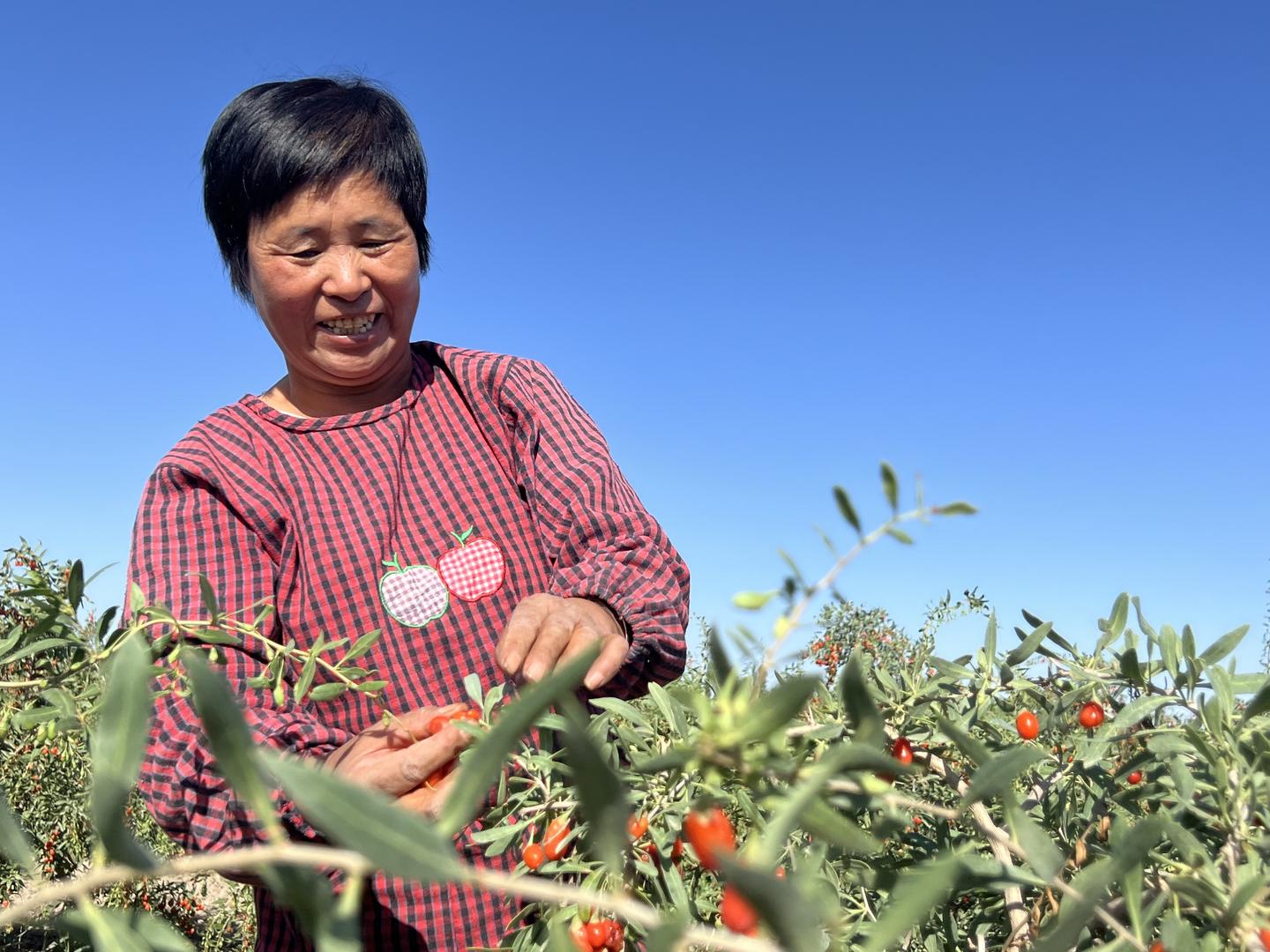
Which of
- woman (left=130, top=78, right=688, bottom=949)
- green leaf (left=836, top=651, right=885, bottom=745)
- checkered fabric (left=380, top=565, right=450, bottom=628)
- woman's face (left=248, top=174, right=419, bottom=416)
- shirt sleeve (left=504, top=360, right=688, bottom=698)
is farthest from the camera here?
woman's face (left=248, top=174, right=419, bottom=416)

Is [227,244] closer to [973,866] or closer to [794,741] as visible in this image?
[794,741]

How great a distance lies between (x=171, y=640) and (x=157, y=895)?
14.8 feet

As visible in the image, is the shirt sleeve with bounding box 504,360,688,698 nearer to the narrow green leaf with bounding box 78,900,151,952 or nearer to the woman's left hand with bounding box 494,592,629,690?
the woman's left hand with bounding box 494,592,629,690

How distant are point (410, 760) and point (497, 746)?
941 millimetres

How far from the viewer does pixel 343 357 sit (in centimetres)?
228

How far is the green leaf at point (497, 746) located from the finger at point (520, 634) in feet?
2.97

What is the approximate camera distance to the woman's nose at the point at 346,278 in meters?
2.19

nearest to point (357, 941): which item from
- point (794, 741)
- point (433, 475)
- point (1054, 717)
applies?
point (794, 741)

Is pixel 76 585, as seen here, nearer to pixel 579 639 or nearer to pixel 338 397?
pixel 579 639

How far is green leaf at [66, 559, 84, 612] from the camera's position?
118 centimetres

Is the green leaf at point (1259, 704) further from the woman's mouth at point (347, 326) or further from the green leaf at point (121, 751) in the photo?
the woman's mouth at point (347, 326)

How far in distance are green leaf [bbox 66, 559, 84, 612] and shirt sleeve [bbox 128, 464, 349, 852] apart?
131mm

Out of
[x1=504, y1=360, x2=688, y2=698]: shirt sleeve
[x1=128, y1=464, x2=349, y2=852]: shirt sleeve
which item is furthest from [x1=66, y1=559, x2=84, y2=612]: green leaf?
[x1=504, y1=360, x2=688, y2=698]: shirt sleeve

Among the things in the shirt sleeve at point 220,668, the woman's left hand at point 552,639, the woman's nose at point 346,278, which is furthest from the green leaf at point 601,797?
the woman's nose at point 346,278
